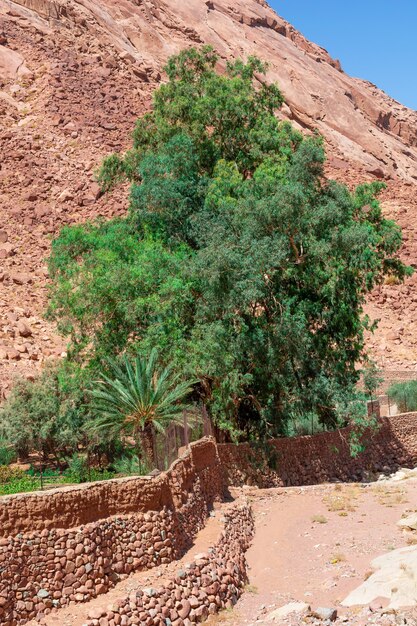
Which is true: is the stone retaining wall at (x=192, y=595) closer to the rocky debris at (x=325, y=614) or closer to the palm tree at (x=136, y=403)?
the rocky debris at (x=325, y=614)

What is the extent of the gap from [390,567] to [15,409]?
15181 mm

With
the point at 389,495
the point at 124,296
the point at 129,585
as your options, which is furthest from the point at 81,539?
the point at 389,495

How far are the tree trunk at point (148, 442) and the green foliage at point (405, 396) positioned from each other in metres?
21.3

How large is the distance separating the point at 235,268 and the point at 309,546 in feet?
23.7

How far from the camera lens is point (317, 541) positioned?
64.4ft

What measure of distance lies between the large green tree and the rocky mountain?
980 centimetres

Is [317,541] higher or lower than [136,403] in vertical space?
lower

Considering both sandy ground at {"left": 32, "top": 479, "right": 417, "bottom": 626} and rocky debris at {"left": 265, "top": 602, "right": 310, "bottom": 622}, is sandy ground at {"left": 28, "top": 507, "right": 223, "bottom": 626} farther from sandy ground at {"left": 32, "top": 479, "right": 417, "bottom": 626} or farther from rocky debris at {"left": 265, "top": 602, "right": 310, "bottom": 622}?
rocky debris at {"left": 265, "top": 602, "right": 310, "bottom": 622}

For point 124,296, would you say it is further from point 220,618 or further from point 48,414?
point 220,618

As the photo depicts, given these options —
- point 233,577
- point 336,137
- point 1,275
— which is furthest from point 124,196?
point 233,577

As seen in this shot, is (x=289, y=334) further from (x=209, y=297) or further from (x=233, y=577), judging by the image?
(x=233, y=577)

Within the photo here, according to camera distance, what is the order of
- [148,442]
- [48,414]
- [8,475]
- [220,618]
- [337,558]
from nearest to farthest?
[220,618] → [337,558] → [148,442] → [8,475] → [48,414]

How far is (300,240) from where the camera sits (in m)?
24.6

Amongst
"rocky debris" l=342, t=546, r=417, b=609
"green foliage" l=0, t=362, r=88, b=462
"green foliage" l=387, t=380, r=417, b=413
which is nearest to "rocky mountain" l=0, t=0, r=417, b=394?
"green foliage" l=0, t=362, r=88, b=462
